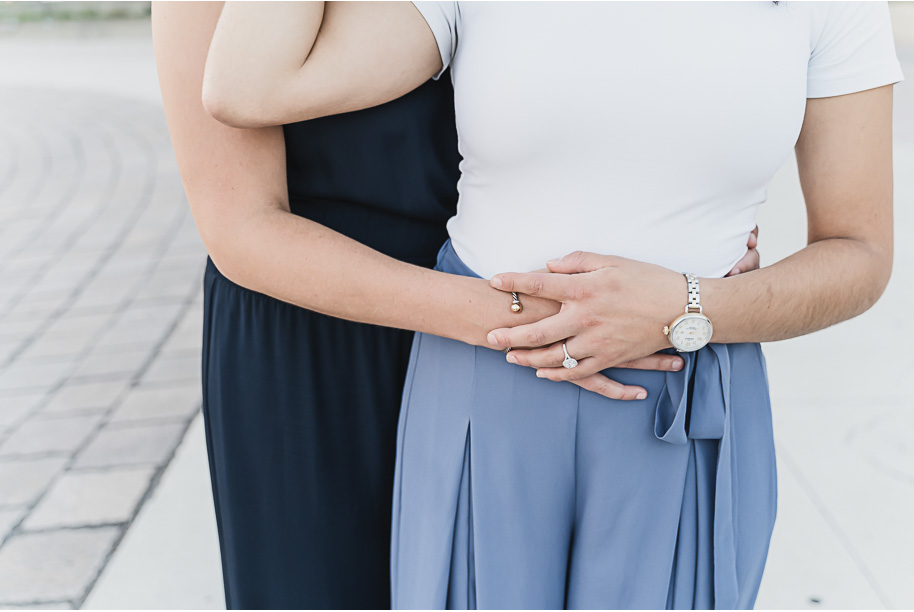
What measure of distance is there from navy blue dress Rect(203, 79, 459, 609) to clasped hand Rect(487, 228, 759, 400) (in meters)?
0.25

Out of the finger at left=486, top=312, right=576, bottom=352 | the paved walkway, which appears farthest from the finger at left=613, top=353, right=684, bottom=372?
the paved walkway

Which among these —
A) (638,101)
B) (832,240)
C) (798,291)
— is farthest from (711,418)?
(638,101)

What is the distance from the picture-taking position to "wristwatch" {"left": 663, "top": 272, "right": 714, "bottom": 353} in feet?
3.09

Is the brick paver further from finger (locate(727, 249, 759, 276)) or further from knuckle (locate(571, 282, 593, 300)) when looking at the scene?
finger (locate(727, 249, 759, 276))

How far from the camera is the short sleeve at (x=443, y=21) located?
868 mm

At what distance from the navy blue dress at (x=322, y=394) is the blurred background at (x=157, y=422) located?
0.79m

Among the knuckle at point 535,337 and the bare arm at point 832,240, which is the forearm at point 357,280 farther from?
the bare arm at point 832,240

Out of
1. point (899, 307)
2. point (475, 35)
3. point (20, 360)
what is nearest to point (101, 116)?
point (20, 360)

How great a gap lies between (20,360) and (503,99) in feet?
9.64

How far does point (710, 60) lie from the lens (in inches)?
34.8

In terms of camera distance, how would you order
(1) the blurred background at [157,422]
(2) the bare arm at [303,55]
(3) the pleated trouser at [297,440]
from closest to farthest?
(2) the bare arm at [303,55], (3) the pleated trouser at [297,440], (1) the blurred background at [157,422]

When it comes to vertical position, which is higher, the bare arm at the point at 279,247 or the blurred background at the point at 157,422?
the bare arm at the point at 279,247

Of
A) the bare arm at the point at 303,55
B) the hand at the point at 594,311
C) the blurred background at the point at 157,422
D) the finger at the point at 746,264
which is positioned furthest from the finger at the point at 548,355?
the blurred background at the point at 157,422

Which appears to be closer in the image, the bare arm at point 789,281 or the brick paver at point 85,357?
the bare arm at point 789,281
